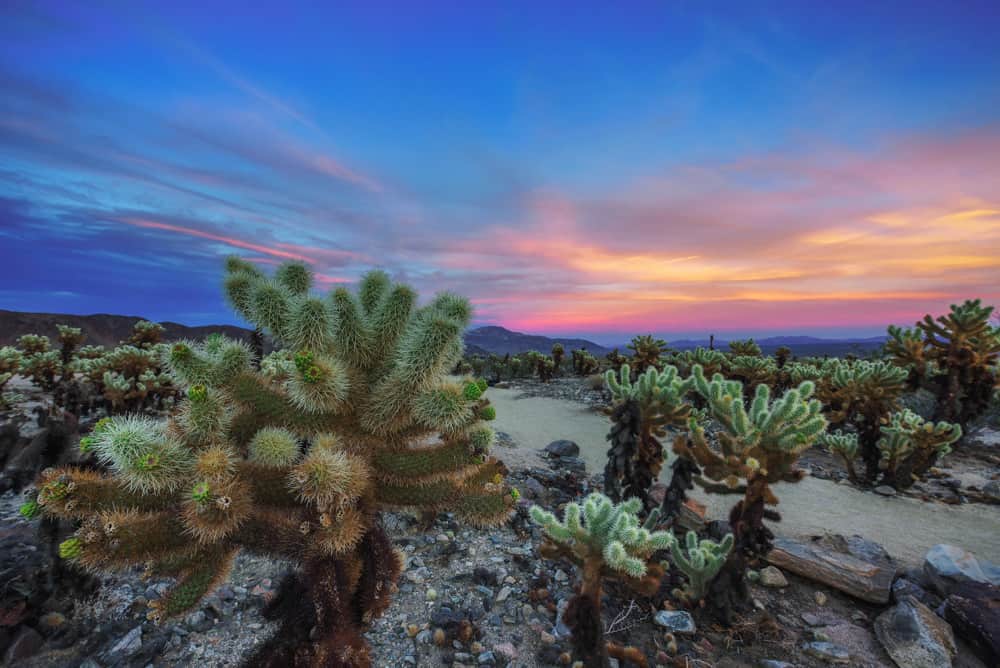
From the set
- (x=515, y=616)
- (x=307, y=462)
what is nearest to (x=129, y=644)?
(x=307, y=462)

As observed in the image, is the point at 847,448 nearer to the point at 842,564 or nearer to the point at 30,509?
the point at 842,564

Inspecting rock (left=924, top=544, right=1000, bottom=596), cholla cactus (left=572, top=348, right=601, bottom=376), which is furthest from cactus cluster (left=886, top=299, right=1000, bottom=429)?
cholla cactus (left=572, top=348, right=601, bottom=376)

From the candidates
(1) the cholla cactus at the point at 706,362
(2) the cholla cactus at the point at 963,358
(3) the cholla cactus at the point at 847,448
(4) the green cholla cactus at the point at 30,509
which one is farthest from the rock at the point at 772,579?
(1) the cholla cactus at the point at 706,362

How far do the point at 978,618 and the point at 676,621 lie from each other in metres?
2.68

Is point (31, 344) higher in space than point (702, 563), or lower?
lower

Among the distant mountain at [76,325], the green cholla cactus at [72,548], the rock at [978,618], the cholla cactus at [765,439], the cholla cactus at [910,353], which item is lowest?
the distant mountain at [76,325]

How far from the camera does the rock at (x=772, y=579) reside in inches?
191

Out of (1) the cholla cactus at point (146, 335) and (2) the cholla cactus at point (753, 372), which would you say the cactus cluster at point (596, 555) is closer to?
(2) the cholla cactus at point (753, 372)

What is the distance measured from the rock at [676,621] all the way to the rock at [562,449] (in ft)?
18.6

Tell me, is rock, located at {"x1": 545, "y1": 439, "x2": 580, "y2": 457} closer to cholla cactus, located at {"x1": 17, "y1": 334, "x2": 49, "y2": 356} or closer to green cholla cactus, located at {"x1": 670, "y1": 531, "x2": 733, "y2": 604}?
green cholla cactus, located at {"x1": 670, "y1": 531, "x2": 733, "y2": 604}

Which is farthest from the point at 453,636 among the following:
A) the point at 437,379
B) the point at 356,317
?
the point at 356,317

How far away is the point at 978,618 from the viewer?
3.86 meters

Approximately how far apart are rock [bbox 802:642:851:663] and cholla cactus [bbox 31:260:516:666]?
3.25 metres

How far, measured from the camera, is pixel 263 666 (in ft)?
Result: 9.93
